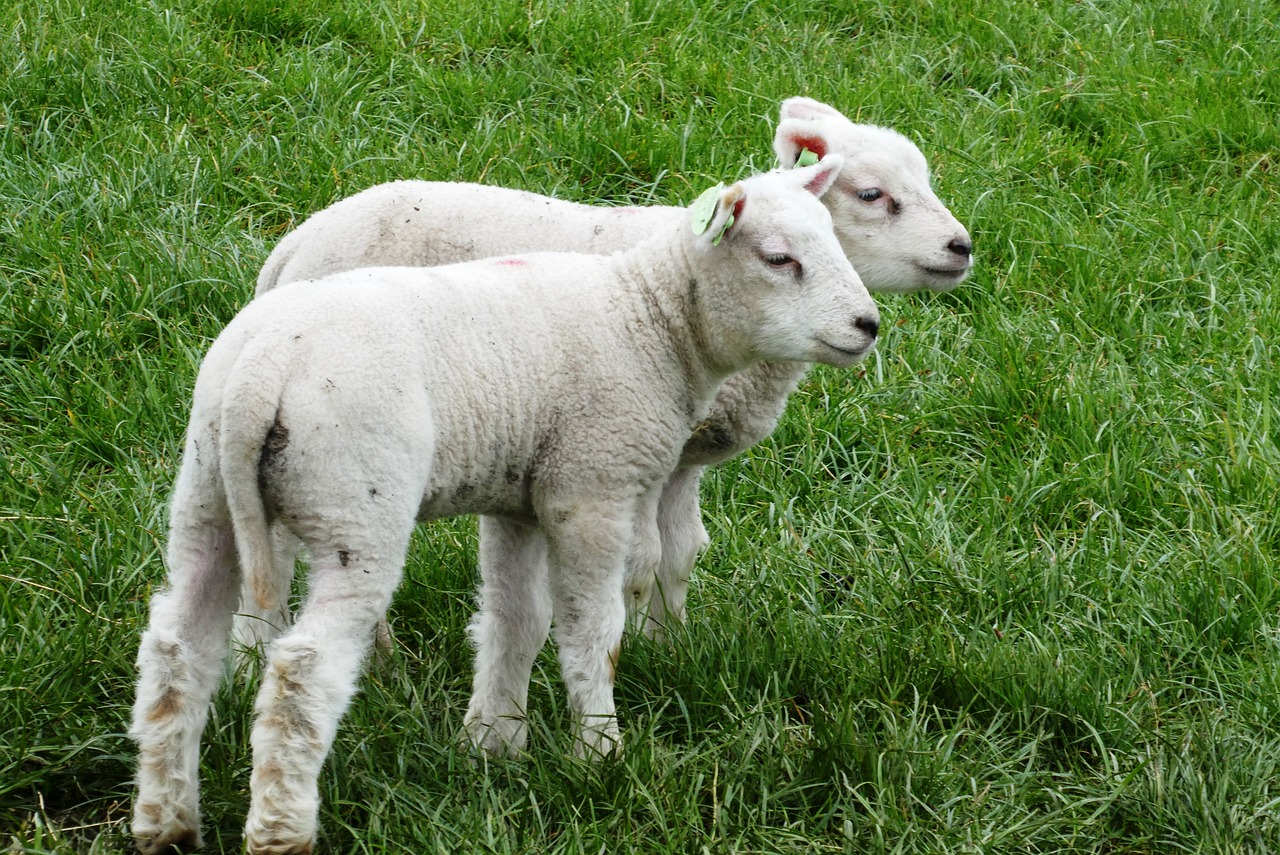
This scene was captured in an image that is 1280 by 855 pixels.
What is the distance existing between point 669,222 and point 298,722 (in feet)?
6.65

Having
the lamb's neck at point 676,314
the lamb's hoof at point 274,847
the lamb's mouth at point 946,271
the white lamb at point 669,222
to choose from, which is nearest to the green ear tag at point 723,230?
the lamb's neck at point 676,314

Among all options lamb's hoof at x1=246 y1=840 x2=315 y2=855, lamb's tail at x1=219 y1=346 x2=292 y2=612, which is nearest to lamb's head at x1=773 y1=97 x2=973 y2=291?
lamb's tail at x1=219 y1=346 x2=292 y2=612

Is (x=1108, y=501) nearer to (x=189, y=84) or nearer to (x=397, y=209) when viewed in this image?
(x=397, y=209)

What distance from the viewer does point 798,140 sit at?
197 inches

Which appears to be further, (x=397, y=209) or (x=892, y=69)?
(x=892, y=69)

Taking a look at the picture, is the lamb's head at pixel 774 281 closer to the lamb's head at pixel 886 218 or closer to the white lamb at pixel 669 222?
the white lamb at pixel 669 222

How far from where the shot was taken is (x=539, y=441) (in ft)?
13.0

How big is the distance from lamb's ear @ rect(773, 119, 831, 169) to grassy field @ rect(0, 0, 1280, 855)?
1.28m

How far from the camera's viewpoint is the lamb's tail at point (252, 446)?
3348 mm

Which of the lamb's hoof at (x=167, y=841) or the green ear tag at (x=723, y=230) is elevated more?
the green ear tag at (x=723, y=230)

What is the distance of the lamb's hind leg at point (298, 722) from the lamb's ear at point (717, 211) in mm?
1413

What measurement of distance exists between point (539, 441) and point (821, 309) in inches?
32.8

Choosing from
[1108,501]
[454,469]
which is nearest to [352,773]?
[454,469]

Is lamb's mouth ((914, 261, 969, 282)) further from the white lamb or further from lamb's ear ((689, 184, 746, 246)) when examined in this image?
lamb's ear ((689, 184, 746, 246))
